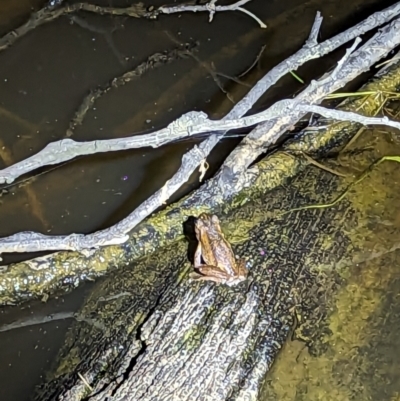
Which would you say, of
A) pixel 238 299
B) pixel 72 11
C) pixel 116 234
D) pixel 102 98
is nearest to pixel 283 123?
pixel 238 299

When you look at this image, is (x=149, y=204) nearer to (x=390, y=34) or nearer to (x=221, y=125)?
(x=221, y=125)

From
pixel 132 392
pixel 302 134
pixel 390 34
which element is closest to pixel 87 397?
pixel 132 392

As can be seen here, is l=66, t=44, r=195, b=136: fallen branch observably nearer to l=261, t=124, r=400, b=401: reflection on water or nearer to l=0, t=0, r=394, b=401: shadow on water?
l=0, t=0, r=394, b=401: shadow on water

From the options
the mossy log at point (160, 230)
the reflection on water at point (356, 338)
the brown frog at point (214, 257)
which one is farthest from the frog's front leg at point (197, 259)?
the reflection on water at point (356, 338)

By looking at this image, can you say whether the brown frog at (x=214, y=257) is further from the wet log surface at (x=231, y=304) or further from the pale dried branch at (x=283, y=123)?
the pale dried branch at (x=283, y=123)

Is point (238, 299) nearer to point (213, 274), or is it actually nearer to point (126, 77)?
point (213, 274)
